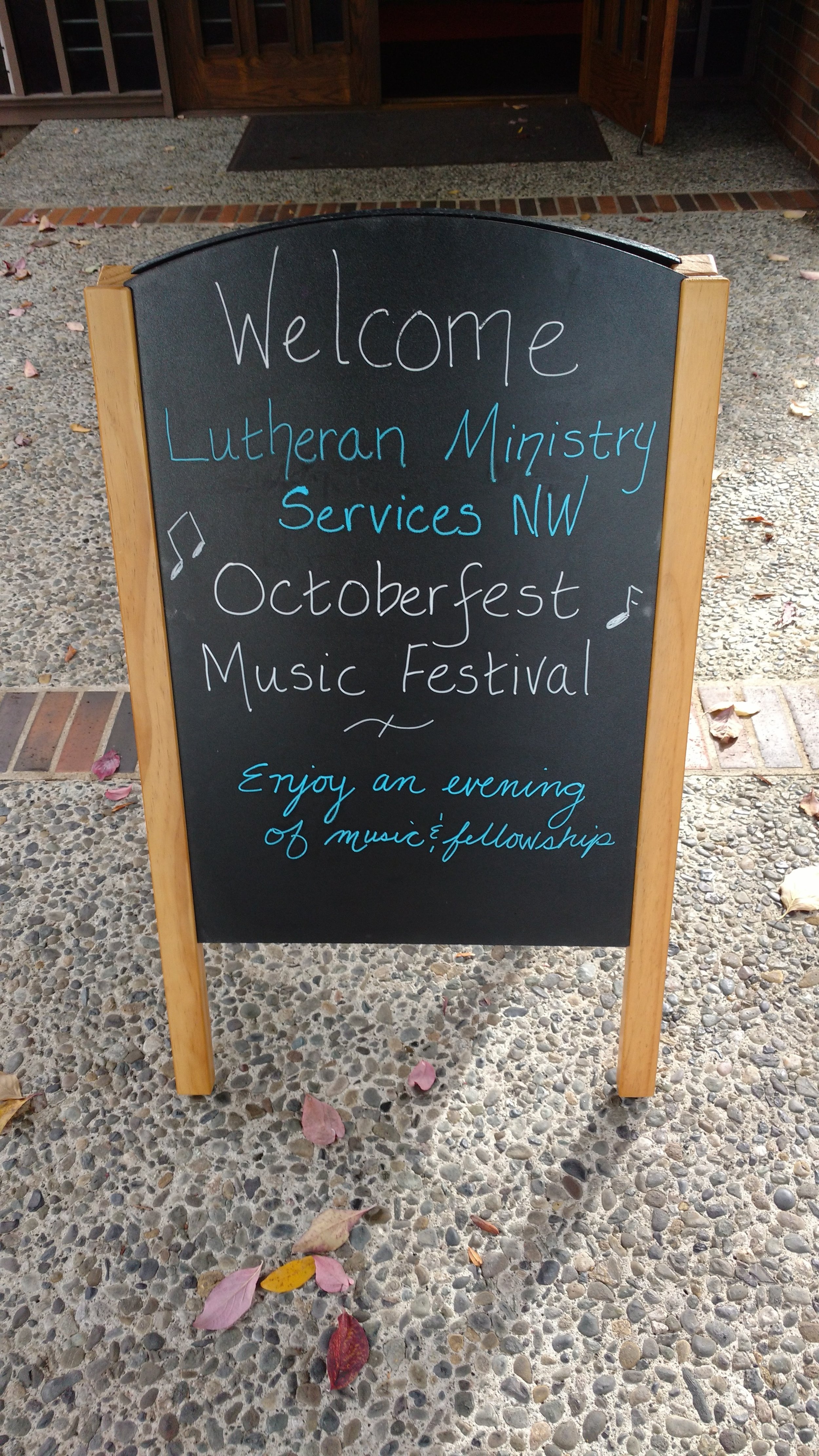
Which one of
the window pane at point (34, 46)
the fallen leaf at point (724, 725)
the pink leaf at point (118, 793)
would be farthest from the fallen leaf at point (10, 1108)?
the window pane at point (34, 46)

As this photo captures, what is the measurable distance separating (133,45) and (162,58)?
0.71ft

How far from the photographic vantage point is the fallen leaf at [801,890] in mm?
2338

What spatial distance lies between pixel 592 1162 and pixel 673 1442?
426 mm

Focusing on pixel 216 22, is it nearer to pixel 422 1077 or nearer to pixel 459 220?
pixel 459 220

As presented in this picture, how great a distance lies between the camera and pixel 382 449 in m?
1.51

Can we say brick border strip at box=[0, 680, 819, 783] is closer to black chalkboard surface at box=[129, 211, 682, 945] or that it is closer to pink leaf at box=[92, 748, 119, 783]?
pink leaf at box=[92, 748, 119, 783]

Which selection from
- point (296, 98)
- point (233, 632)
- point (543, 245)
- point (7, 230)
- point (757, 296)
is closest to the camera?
point (543, 245)

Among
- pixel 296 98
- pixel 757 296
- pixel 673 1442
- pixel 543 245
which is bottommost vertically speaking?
pixel 673 1442

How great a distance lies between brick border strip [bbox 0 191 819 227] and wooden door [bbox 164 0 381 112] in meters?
1.59

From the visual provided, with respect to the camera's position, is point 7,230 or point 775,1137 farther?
point 7,230

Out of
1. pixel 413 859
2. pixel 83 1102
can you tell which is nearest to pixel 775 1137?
pixel 413 859

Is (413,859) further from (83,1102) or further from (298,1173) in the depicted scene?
(83,1102)

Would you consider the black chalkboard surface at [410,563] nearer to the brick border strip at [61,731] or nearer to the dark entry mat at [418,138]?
the brick border strip at [61,731]

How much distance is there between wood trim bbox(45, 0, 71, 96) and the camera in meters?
6.64
